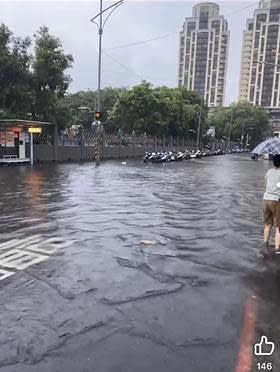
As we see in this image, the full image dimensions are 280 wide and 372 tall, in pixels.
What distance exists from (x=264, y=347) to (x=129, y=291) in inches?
69.4

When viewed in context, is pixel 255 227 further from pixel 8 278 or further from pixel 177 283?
pixel 8 278

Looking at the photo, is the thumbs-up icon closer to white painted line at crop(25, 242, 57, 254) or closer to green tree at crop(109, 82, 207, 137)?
white painted line at crop(25, 242, 57, 254)

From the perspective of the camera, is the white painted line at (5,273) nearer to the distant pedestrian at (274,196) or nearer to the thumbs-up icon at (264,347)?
the thumbs-up icon at (264,347)

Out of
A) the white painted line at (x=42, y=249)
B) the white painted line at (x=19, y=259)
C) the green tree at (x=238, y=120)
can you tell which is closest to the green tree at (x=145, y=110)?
the green tree at (x=238, y=120)

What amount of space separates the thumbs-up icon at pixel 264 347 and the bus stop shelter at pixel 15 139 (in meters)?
22.1

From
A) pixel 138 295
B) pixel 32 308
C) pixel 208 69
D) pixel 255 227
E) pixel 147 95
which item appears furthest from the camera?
pixel 208 69

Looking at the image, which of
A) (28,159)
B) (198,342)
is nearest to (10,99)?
(28,159)

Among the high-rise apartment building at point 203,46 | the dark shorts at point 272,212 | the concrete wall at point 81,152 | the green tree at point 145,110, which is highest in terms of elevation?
the high-rise apartment building at point 203,46

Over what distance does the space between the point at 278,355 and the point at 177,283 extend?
1.83m

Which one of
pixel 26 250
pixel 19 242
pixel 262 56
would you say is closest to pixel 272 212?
pixel 26 250

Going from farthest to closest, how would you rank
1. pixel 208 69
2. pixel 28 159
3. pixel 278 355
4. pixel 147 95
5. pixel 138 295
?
pixel 208 69 → pixel 147 95 → pixel 28 159 → pixel 138 295 → pixel 278 355

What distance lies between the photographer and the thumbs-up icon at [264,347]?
11.6 feet

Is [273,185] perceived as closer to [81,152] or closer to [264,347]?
[264,347]

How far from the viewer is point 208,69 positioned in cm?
6556
